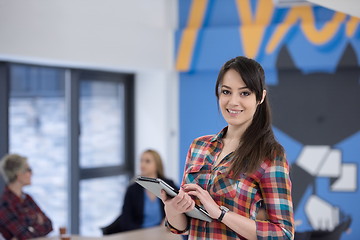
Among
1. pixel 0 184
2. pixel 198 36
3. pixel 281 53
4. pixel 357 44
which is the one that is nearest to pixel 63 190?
pixel 0 184

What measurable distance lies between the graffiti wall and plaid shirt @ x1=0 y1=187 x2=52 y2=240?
2.72 meters

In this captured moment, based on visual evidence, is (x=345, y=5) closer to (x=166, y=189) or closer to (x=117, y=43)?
(x=166, y=189)

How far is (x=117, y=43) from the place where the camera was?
6.14m

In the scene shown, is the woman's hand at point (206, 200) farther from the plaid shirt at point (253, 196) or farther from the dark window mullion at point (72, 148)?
the dark window mullion at point (72, 148)

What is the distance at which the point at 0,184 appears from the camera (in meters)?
5.29

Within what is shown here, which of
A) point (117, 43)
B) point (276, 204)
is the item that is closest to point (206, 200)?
point (276, 204)

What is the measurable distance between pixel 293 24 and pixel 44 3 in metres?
3.00

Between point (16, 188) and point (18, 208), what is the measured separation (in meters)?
0.19

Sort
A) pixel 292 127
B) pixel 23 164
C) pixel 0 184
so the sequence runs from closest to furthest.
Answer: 1. pixel 23 164
2. pixel 0 184
3. pixel 292 127

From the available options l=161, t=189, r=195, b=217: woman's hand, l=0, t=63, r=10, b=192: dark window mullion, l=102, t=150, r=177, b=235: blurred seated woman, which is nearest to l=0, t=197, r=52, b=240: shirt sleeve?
l=0, t=63, r=10, b=192: dark window mullion

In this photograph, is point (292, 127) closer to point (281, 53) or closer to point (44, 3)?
point (281, 53)

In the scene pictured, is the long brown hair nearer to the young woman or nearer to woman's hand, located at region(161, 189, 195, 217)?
the young woman

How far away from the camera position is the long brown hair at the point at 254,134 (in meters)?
1.87

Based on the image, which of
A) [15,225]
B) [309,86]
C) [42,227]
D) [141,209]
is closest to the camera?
[15,225]
